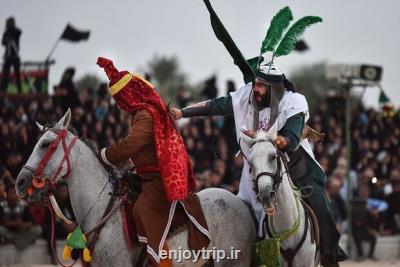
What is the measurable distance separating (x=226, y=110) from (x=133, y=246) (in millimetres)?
1867

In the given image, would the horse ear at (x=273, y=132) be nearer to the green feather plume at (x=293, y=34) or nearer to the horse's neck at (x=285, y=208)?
the horse's neck at (x=285, y=208)

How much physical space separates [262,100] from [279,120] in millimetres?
290

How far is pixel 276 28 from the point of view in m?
9.87

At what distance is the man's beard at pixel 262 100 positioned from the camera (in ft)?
31.4

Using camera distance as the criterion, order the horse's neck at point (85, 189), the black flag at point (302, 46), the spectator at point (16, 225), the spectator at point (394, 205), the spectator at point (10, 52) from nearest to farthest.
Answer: the horse's neck at point (85, 189)
the spectator at point (16, 225)
the spectator at point (10, 52)
the spectator at point (394, 205)
the black flag at point (302, 46)

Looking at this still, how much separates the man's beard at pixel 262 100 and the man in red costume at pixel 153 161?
92 centimetres

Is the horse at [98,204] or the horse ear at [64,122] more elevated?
the horse ear at [64,122]

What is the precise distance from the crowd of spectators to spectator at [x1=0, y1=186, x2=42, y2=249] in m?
0.02

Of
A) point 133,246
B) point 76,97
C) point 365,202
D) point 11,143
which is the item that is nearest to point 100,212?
point 133,246

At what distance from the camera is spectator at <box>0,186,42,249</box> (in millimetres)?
14695

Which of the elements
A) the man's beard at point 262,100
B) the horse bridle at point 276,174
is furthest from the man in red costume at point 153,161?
the man's beard at point 262,100

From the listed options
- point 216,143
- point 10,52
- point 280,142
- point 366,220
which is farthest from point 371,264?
point 280,142

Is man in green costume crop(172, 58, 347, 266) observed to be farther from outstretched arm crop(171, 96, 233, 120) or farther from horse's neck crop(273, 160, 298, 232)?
horse's neck crop(273, 160, 298, 232)

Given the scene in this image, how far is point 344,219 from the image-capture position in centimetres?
1908
